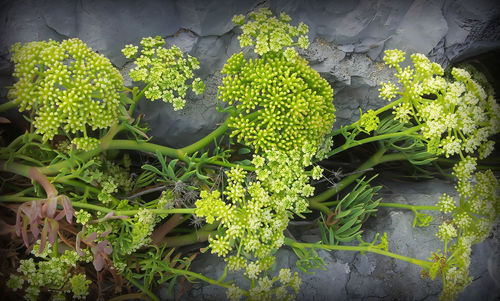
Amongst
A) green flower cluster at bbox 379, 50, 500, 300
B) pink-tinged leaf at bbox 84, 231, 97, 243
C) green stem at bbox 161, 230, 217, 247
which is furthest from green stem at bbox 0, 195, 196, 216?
green flower cluster at bbox 379, 50, 500, 300

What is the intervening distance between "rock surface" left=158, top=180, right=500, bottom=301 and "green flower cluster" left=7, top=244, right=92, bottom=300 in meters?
0.52

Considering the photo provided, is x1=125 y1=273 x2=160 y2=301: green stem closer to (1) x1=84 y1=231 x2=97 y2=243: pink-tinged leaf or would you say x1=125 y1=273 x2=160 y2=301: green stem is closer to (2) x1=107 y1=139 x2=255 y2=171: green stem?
(1) x1=84 y1=231 x2=97 y2=243: pink-tinged leaf

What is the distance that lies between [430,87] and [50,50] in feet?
4.97

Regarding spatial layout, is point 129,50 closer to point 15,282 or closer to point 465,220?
point 15,282

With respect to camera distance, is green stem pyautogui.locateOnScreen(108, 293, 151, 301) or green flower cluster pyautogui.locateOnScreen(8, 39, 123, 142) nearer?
green flower cluster pyautogui.locateOnScreen(8, 39, 123, 142)

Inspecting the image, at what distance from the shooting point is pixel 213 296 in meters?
2.11

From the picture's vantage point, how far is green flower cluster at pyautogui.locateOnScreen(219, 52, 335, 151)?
164 centimetres

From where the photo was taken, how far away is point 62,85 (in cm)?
149

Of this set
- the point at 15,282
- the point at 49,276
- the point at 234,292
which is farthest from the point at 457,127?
the point at 15,282

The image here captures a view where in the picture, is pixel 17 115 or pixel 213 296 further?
pixel 213 296

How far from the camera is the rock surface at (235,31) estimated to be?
182 centimetres

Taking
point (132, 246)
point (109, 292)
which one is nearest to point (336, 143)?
point (132, 246)

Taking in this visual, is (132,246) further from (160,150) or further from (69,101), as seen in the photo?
(69,101)

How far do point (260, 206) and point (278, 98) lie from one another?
46cm
